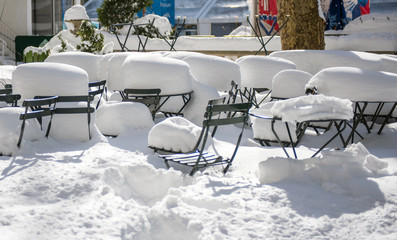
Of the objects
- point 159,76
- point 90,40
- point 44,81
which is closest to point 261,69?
point 159,76

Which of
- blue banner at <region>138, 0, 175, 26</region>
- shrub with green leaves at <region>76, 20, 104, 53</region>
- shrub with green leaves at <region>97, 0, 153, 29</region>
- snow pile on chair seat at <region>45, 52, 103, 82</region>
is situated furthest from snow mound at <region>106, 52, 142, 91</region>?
blue banner at <region>138, 0, 175, 26</region>

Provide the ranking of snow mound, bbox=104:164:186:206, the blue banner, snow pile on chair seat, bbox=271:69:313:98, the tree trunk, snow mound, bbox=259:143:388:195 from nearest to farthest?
snow mound, bbox=259:143:388:195 < snow mound, bbox=104:164:186:206 < snow pile on chair seat, bbox=271:69:313:98 < the tree trunk < the blue banner

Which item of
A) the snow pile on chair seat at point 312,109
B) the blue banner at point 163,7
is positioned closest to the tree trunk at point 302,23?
the snow pile on chair seat at point 312,109

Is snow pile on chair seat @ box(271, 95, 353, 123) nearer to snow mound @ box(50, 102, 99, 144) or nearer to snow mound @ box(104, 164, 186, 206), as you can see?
snow mound @ box(104, 164, 186, 206)

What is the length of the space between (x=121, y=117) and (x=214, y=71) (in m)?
1.98

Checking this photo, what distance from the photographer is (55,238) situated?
317 centimetres

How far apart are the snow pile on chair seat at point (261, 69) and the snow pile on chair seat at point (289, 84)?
1.03 m

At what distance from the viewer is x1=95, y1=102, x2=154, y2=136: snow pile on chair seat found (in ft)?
20.6

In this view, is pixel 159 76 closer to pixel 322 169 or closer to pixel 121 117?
pixel 121 117

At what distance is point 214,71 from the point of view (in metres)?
7.75

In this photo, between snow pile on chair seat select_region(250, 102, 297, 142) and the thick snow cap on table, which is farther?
the thick snow cap on table

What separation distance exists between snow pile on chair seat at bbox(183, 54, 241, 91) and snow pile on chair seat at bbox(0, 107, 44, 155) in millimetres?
3003

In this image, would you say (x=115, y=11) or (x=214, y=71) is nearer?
(x=214, y=71)

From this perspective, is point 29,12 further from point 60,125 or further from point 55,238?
point 55,238
